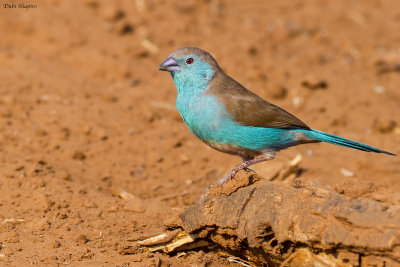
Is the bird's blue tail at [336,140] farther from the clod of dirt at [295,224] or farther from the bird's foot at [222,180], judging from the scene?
the clod of dirt at [295,224]

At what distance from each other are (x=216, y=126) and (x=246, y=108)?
0.41 meters

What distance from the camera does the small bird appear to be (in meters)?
4.91

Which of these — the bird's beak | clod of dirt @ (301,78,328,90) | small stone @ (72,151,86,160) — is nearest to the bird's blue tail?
the bird's beak

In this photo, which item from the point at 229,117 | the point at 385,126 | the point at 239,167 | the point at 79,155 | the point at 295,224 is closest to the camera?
the point at 295,224

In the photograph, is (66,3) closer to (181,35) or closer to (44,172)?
(181,35)

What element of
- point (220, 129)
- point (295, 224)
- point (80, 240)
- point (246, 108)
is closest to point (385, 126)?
point (246, 108)

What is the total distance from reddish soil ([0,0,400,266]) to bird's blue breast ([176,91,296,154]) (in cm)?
76

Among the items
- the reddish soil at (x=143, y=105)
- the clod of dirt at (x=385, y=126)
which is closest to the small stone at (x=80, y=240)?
the reddish soil at (x=143, y=105)

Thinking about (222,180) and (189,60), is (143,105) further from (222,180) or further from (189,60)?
(222,180)

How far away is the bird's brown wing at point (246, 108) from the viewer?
16.6 ft

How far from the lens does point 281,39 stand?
10461 millimetres

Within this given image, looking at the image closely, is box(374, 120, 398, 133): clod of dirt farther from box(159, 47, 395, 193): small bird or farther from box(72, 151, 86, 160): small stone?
box(72, 151, 86, 160): small stone

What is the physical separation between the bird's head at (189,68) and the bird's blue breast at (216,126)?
17 cm

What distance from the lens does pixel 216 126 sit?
4871 millimetres
